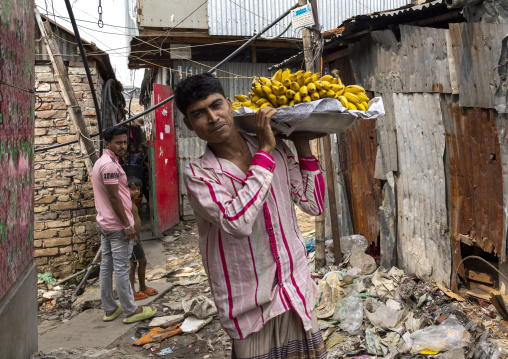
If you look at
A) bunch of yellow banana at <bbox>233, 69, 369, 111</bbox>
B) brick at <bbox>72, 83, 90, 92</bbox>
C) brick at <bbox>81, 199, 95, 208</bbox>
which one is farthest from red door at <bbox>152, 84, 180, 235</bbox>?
bunch of yellow banana at <bbox>233, 69, 369, 111</bbox>

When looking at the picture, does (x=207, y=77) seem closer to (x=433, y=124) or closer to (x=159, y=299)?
(x=433, y=124)

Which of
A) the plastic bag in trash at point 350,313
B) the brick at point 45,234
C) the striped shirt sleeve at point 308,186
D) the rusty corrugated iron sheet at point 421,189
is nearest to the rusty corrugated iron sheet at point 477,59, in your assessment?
the rusty corrugated iron sheet at point 421,189

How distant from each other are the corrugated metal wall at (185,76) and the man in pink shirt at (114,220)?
5.19 meters

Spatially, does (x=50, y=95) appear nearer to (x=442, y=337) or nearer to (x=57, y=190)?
(x=57, y=190)

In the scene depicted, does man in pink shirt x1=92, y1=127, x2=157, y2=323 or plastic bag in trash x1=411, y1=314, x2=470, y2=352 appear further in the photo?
man in pink shirt x1=92, y1=127, x2=157, y2=323

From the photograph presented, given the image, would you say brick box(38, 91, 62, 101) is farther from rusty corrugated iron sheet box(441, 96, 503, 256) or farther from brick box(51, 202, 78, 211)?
rusty corrugated iron sheet box(441, 96, 503, 256)

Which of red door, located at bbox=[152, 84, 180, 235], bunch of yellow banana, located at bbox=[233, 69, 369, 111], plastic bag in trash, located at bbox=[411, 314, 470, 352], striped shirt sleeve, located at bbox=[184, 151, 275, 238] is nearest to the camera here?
striped shirt sleeve, located at bbox=[184, 151, 275, 238]

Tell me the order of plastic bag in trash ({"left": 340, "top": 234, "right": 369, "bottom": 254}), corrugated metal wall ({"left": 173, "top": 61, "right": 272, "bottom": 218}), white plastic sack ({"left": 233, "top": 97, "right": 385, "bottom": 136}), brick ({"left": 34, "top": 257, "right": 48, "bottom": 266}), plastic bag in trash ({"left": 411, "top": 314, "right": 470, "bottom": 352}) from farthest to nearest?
corrugated metal wall ({"left": 173, "top": 61, "right": 272, "bottom": 218}) < brick ({"left": 34, "top": 257, "right": 48, "bottom": 266}) < plastic bag in trash ({"left": 340, "top": 234, "right": 369, "bottom": 254}) < plastic bag in trash ({"left": 411, "top": 314, "right": 470, "bottom": 352}) < white plastic sack ({"left": 233, "top": 97, "right": 385, "bottom": 136})

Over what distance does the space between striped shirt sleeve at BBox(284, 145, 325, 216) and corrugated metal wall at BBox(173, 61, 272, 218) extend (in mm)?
7882

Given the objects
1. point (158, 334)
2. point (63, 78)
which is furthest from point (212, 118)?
point (63, 78)

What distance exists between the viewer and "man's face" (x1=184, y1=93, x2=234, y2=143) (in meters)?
1.80

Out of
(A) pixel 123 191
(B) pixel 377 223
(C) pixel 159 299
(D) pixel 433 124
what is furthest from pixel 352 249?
(A) pixel 123 191

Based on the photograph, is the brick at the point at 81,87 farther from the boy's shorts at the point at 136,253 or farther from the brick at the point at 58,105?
the boy's shorts at the point at 136,253

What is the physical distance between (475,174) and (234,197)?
3.63m
